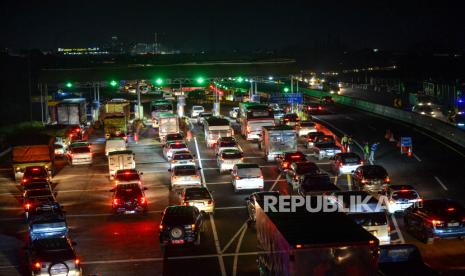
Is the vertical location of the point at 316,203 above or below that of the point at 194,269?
above

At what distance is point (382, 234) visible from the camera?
21625mm

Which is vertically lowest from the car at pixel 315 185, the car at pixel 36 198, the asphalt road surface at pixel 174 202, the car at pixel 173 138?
the asphalt road surface at pixel 174 202

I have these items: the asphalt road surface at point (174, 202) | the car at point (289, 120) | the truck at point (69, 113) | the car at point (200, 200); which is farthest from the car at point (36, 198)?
the truck at point (69, 113)

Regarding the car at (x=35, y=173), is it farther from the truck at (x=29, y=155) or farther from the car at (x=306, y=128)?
the car at (x=306, y=128)

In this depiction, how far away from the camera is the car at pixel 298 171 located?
1350 inches

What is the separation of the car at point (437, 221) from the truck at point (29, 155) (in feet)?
79.2

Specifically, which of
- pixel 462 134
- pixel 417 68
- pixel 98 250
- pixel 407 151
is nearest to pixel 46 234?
pixel 98 250

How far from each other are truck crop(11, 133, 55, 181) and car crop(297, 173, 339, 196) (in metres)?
17.0

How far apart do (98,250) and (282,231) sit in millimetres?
10850

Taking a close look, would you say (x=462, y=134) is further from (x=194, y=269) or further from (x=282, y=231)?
(x=282, y=231)

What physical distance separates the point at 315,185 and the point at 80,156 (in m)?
20.5

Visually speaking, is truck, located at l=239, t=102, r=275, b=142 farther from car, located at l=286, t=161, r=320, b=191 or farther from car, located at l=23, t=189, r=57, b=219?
car, located at l=23, t=189, r=57, b=219

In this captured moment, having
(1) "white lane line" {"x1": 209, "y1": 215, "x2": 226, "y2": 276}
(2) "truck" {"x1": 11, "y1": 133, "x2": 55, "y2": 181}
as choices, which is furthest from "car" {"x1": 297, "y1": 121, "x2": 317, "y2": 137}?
(1) "white lane line" {"x1": 209, "y1": 215, "x2": 226, "y2": 276}

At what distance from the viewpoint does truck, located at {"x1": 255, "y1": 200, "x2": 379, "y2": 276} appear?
13.2m
